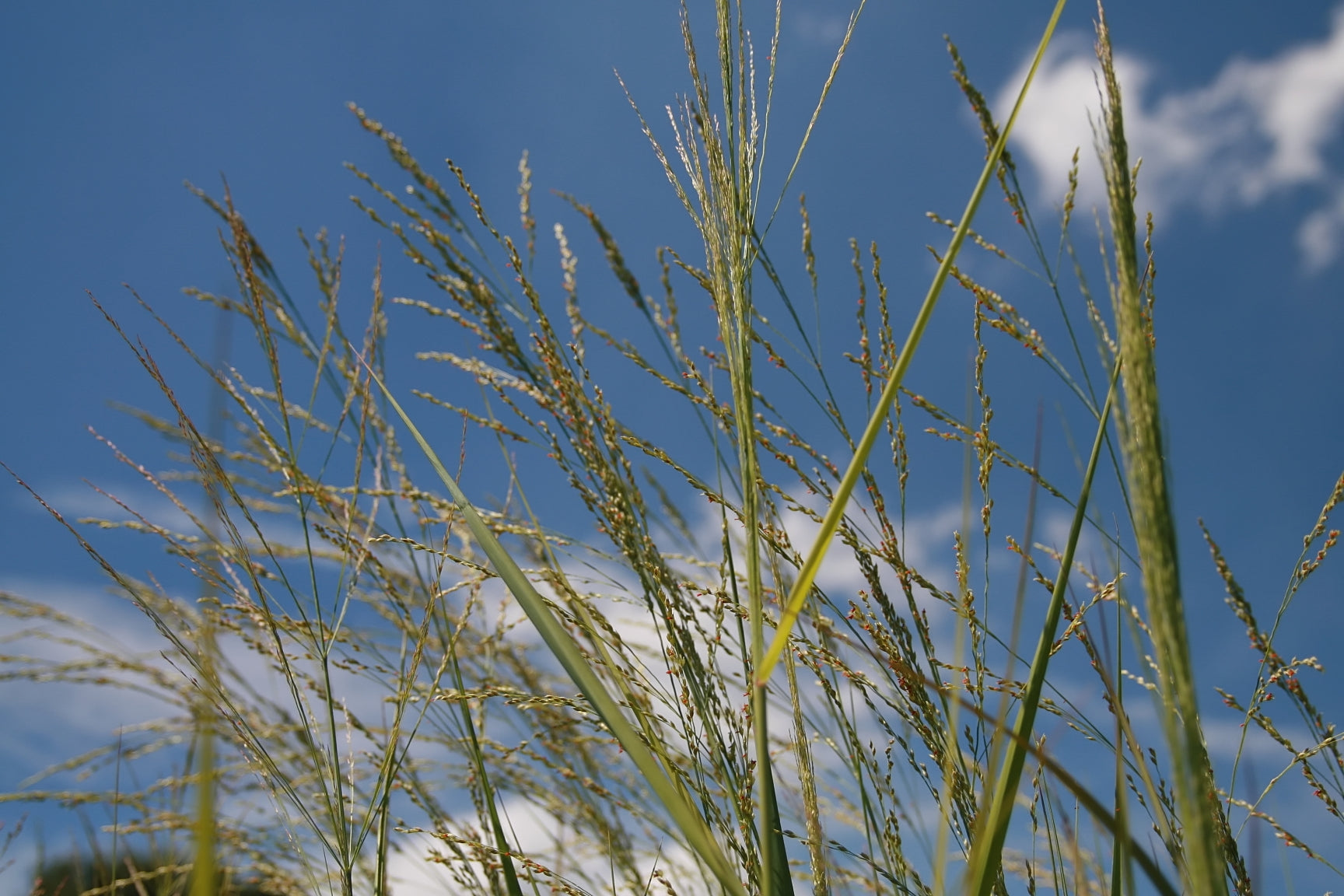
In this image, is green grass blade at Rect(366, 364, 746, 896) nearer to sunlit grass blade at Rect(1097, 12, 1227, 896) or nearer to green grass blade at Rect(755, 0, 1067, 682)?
green grass blade at Rect(755, 0, 1067, 682)

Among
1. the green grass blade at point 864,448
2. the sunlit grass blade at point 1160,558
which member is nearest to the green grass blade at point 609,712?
the green grass blade at point 864,448

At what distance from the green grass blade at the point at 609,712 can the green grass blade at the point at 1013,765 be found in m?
0.19

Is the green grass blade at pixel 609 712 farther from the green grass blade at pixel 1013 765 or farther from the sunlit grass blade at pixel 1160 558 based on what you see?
the sunlit grass blade at pixel 1160 558

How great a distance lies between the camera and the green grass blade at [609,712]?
0.65m

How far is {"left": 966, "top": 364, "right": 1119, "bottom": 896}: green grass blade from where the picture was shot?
619mm

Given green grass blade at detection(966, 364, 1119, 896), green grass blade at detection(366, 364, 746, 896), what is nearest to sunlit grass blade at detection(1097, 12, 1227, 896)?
green grass blade at detection(966, 364, 1119, 896)

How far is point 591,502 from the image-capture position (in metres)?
1.07

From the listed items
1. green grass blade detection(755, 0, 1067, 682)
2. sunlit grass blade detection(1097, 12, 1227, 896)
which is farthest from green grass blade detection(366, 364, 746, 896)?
sunlit grass blade detection(1097, 12, 1227, 896)

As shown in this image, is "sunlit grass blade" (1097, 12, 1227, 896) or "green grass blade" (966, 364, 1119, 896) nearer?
"sunlit grass blade" (1097, 12, 1227, 896)

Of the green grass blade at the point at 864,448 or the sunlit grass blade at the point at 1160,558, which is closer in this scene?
the sunlit grass blade at the point at 1160,558

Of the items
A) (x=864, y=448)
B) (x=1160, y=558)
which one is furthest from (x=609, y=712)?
(x=1160, y=558)

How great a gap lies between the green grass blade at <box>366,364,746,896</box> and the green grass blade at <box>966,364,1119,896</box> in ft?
0.62

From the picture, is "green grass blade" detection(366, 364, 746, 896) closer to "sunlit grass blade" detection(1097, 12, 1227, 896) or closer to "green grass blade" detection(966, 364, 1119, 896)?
"green grass blade" detection(966, 364, 1119, 896)

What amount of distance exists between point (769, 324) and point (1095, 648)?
0.72 m
